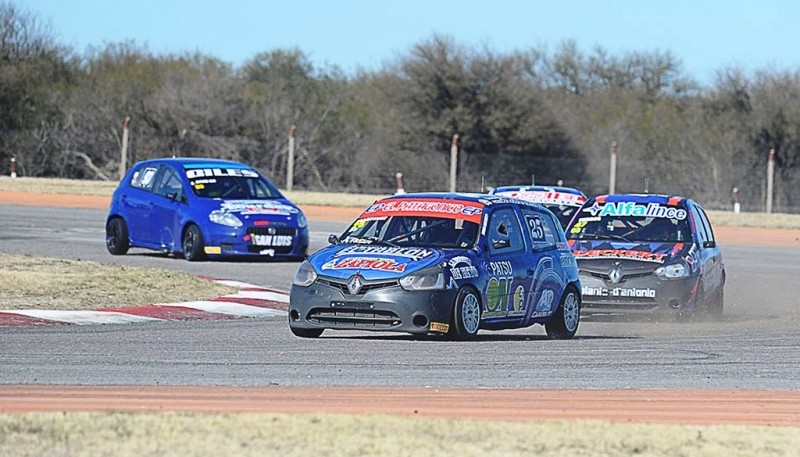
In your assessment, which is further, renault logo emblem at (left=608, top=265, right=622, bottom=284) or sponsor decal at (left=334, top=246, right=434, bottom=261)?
renault logo emblem at (left=608, top=265, right=622, bottom=284)

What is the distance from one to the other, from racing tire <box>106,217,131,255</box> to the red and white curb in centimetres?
529

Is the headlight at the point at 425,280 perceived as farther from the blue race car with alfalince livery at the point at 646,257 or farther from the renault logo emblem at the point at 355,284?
the blue race car with alfalince livery at the point at 646,257

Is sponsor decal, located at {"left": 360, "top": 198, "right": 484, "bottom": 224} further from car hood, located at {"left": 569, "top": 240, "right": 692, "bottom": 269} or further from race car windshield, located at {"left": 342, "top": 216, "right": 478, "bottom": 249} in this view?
car hood, located at {"left": 569, "top": 240, "right": 692, "bottom": 269}

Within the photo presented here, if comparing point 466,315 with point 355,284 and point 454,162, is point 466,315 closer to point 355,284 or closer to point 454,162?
point 355,284

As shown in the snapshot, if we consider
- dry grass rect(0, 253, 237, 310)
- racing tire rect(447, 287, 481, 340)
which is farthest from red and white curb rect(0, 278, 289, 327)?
racing tire rect(447, 287, 481, 340)

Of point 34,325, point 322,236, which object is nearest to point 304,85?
point 322,236

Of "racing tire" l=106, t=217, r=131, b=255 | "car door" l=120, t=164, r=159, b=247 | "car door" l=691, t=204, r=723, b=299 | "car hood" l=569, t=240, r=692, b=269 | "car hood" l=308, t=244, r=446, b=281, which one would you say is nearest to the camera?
"car hood" l=308, t=244, r=446, b=281

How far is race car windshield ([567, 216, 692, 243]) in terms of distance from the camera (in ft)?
56.5

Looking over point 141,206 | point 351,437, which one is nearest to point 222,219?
point 141,206

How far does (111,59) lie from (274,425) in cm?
5782

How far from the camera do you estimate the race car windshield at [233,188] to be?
22047 mm

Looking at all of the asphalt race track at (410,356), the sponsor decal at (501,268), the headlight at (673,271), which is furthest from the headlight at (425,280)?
the headlight at (673,271)

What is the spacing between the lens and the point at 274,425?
7.62 m

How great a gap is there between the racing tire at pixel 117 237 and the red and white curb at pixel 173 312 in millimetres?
5286
